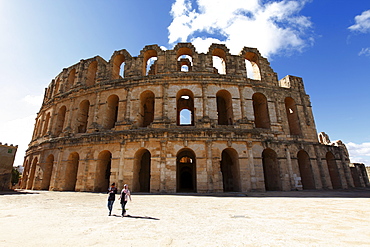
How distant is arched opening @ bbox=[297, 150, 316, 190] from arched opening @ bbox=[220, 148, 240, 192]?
21.1ft

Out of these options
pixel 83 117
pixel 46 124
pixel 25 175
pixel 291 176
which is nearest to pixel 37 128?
pixel 46 124

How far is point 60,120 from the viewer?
19.5 meters

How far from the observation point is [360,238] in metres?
3.83

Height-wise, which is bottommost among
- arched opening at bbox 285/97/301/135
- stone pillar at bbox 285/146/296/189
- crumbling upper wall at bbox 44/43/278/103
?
stone pillar at bbox 285/146/296/189

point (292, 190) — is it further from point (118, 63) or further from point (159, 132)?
point (118, 63)

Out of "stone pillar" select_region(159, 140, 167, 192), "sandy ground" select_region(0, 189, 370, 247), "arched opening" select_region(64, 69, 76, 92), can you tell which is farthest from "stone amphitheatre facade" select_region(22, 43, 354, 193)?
"sandy ground" select_region(0, 189, 370, 247)

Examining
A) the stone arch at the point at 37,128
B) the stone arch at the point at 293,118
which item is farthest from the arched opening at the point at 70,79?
the stone arch at the point at 293,118

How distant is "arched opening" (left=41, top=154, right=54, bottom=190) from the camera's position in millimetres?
17312

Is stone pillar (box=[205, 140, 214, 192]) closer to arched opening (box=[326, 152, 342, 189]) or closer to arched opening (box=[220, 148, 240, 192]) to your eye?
arched opening (box=[220, 148, 240, 192])

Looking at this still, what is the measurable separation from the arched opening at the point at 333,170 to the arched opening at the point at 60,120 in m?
26.7

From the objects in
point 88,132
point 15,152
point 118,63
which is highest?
point 118,63

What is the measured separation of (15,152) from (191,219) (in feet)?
63.0

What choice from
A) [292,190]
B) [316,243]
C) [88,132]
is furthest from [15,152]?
[292,190]

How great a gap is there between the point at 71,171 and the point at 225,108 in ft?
51.1
